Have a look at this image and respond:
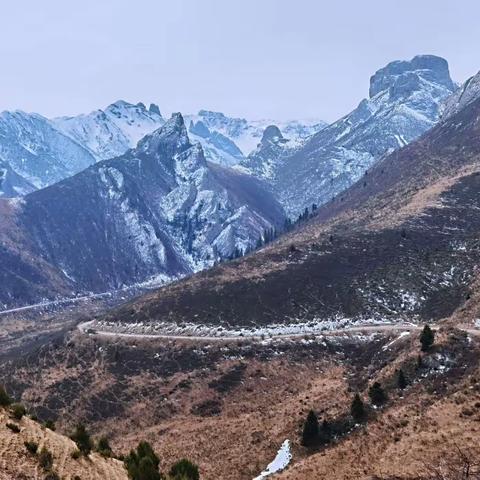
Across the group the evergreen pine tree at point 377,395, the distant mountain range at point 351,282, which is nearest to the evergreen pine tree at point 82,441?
the evergreen pine tree at point 377,395

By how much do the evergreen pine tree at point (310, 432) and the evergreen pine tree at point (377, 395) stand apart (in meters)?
7.99

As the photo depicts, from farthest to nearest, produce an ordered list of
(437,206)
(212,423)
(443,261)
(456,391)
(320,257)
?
(437,206) → (320,257) → (443,261) → (212,423) → (456,391)

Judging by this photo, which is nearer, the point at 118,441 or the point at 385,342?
the point at 118,441

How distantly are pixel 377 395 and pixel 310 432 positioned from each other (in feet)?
31.2

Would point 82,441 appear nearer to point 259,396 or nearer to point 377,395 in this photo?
point 377,395

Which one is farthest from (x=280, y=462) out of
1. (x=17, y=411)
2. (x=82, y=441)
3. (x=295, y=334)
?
(x=295, y=334)

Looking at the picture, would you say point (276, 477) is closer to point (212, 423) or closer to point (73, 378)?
point (212, 423)

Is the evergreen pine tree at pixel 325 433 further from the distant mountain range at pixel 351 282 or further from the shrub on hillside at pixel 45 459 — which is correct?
the shrub on hillside at pixel 45 459

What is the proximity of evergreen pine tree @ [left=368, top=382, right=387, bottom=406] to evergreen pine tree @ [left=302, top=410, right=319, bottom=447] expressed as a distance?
26.2 feet

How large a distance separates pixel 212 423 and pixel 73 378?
34.2 metres

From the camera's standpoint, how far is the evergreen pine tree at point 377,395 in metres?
64.8

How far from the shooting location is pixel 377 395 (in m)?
65.2

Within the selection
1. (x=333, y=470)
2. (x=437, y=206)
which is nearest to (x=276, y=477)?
(x=333, y=470)

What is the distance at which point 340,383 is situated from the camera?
3226 inches
